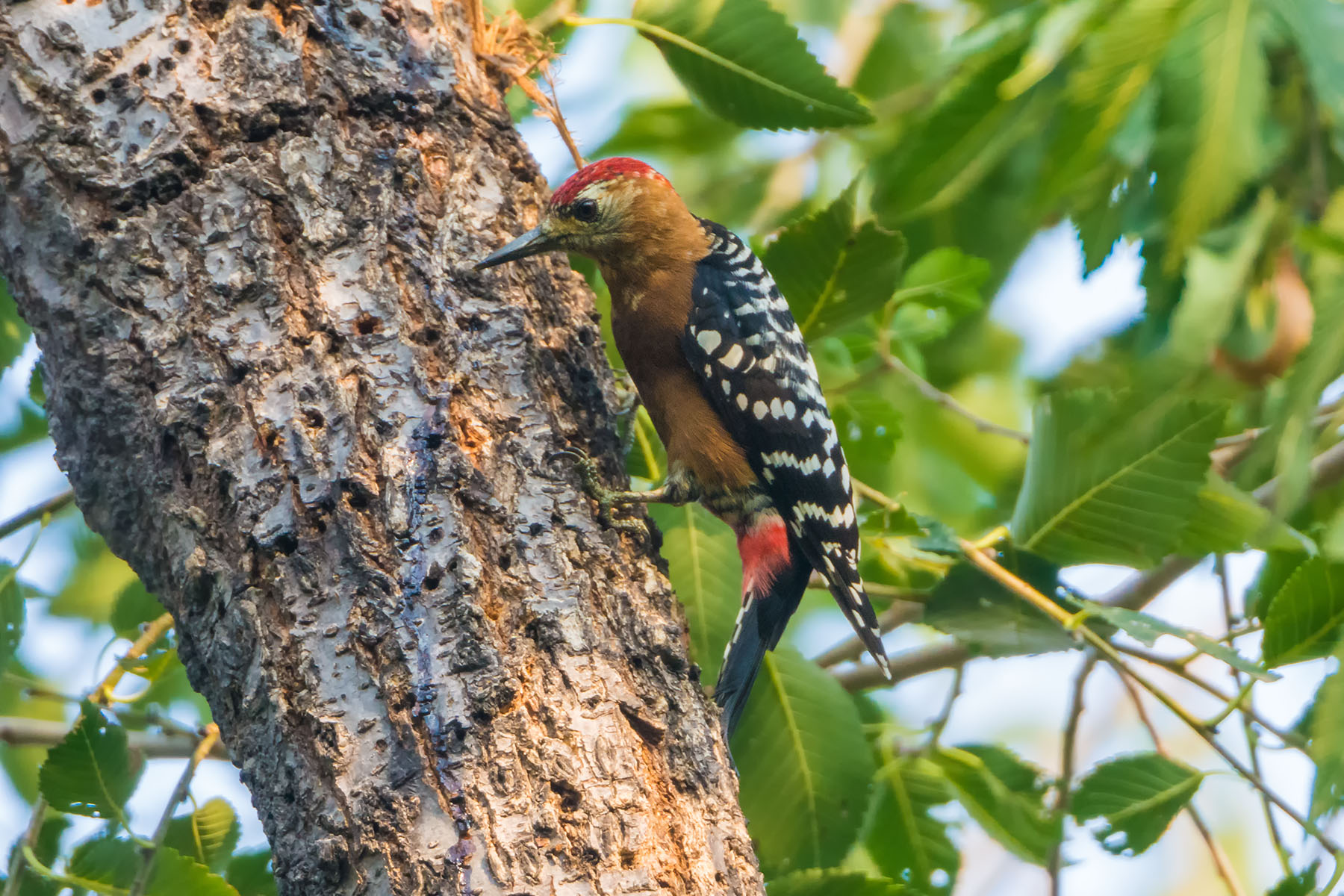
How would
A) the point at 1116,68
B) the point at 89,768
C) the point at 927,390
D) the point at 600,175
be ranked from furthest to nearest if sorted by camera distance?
the point at 927,390, the point at 600,175, the point at 1116,68, the point at 89,768

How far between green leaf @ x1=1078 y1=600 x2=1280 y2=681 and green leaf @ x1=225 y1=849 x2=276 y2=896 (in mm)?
1744

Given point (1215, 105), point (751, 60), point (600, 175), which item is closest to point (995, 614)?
point (1215, 105)

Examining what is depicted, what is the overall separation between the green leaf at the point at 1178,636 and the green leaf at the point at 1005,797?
24.9 inches

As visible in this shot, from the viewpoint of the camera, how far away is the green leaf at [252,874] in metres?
2.23

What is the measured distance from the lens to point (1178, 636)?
2182mm

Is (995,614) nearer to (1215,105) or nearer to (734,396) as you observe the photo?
(734,396)

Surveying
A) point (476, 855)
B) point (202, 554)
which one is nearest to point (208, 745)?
point (202, 554)

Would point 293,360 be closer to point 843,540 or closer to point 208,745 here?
point 208,745

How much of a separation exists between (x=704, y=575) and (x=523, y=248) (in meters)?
0.88

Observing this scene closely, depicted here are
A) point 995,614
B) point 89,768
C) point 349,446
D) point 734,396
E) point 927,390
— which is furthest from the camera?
point 927,390

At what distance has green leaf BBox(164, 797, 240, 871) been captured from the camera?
7.46 feet

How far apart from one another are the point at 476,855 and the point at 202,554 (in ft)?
2.25

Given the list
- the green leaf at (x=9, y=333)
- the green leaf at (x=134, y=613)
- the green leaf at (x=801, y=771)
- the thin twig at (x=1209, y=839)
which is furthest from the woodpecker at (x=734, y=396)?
the green leaf at (x=9, y=333)

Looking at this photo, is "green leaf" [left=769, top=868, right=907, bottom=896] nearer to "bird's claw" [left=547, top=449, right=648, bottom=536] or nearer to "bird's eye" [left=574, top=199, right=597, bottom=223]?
"bird's claw" [left=547, top=449, right=648, bottom=536]
